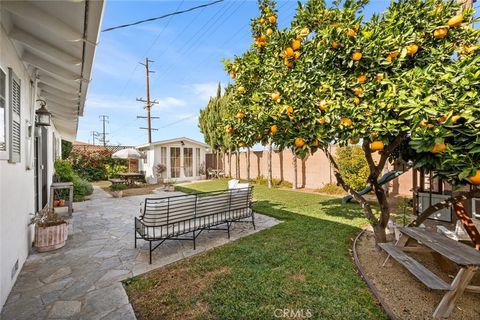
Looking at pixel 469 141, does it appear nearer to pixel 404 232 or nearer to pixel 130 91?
pixel 404 232

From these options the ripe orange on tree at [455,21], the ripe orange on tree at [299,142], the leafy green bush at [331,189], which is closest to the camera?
the ripe orange on tree at [455,21]

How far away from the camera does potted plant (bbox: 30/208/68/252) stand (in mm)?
4129

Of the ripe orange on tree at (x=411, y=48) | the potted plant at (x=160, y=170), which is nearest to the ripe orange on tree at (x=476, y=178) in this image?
the ripe orange on tree at (x=411, y=48)

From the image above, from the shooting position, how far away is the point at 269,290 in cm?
289

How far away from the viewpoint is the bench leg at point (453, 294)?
7.79ft

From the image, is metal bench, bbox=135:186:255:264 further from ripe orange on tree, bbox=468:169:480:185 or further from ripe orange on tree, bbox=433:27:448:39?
ripe orange on tree, bbox=433:27:448:39

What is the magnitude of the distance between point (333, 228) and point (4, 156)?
5920 mm

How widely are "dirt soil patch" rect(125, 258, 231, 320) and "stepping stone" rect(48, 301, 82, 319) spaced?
0.55 meters

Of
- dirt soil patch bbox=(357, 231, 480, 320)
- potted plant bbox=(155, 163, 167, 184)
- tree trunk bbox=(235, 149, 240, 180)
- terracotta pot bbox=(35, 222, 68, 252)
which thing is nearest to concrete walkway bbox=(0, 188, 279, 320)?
terracotta pot bbox=(35, 222, 68, 252)

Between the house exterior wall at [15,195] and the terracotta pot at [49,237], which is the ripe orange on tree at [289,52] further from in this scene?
the terracotta pot at [49,237]

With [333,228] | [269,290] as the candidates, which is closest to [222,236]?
[269,290]

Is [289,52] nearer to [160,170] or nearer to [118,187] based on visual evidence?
[118,187]

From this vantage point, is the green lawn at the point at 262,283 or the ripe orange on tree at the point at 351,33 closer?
the green lawn at the point at 262,283

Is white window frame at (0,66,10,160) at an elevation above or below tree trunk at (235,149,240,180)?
above
